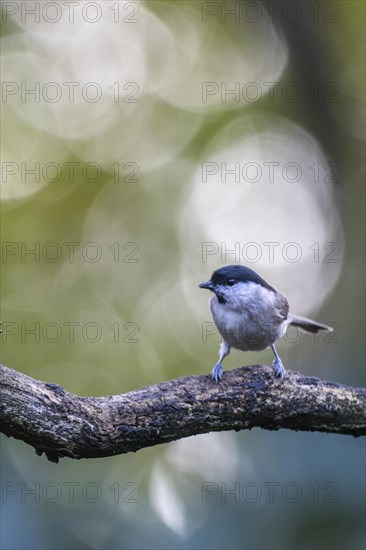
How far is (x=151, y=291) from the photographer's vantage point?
6949mm

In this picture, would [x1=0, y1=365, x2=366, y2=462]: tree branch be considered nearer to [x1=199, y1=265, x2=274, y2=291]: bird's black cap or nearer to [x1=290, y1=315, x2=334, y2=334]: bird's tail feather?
[x1=199, y1=265, x2=274, y2=291]: bird's black cap

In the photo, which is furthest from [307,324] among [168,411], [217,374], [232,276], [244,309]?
[168,411]

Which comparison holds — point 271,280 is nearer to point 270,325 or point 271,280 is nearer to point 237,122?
point 237,122

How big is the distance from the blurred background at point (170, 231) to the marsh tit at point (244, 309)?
56 cm

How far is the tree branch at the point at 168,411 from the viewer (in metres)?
2.32

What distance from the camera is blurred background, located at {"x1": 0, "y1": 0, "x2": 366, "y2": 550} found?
362 centimetres

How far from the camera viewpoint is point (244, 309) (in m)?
3.76

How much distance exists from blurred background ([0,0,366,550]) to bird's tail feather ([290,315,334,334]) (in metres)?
0.17

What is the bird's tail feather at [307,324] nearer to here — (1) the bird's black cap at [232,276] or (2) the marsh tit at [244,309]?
(2) the marsh tit at [244,309]

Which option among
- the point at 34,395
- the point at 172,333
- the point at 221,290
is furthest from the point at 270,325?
the point at 172,333

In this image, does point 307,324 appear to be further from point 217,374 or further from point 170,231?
point 170,231

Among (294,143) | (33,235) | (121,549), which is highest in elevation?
(294,143)

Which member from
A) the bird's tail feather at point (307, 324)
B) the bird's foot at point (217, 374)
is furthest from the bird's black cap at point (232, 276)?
the bird's foot at point (217, 374)

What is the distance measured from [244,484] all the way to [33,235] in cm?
354
